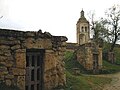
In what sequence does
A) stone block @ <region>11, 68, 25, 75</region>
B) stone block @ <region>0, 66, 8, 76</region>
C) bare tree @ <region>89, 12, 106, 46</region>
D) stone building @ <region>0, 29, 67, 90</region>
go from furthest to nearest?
bare tree @ <region>89, 12, 106, 46</region>
stone block @ <region>11, 68, 25, 75</region>
stone building @ <region>0, 29, 67, 90</region>
stone block @ <region>0, 66, 8, 76</region>

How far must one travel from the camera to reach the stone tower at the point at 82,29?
164 ft

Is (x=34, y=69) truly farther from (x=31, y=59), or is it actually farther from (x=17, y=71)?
(x=17, y=71)

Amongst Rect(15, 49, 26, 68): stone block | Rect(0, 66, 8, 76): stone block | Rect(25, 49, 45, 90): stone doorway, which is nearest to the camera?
Rect(0, 66, 8, 76): stone block

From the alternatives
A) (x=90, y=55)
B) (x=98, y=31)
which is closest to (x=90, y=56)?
(x=90, y=55)

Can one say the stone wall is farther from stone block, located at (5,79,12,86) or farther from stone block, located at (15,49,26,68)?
stone block, located at (5,79,12,86)

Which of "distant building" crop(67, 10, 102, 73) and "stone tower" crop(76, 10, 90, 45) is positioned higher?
"stone tower" crop(76, 10, 90, 45)

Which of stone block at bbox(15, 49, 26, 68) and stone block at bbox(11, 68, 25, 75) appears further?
stone block at bbox(15, 49, 26, 68)

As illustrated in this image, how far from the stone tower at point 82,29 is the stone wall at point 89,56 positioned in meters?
24.3

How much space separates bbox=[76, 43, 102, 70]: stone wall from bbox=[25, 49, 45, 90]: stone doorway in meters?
13.7

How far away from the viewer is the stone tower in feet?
164

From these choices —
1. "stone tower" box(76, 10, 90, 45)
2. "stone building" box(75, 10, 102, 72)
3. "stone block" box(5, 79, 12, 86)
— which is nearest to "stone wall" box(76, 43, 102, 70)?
"stone building" box(75, 10, 102, 72)

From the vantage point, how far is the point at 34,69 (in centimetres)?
1133

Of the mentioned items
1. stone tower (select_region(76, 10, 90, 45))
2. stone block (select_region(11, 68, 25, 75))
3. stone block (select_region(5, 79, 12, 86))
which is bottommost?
stone block (select_region(5, 79, 12, 86))

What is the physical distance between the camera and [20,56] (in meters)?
10.5
